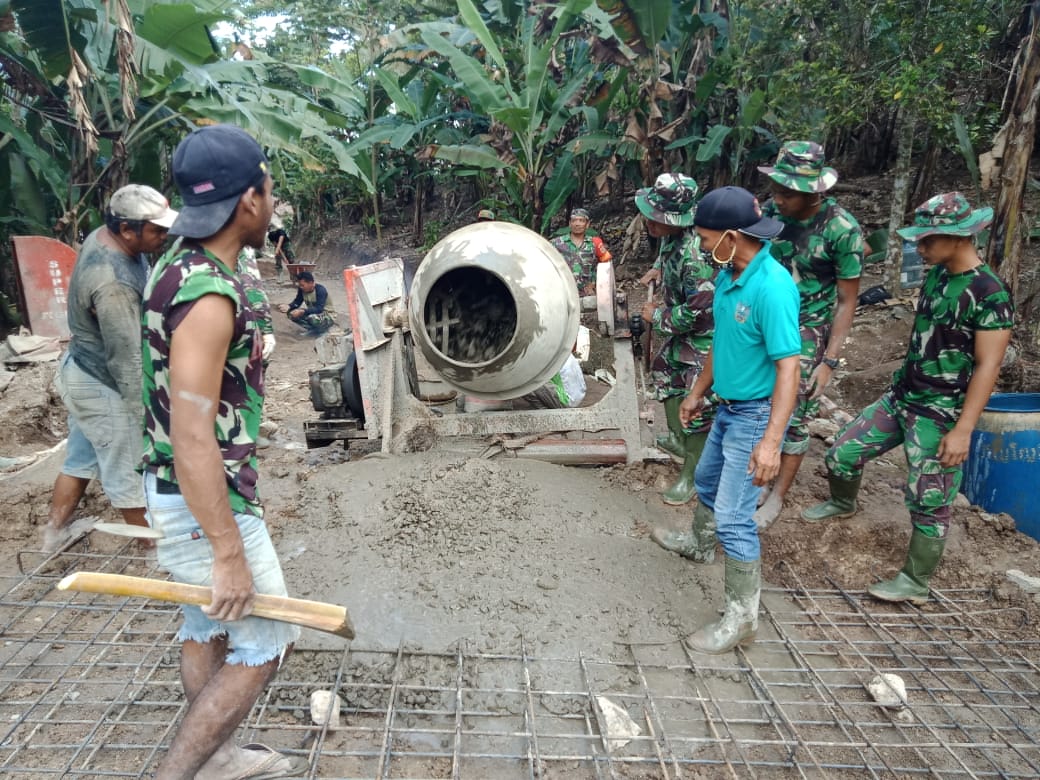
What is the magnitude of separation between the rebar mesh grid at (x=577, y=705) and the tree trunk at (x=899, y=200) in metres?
4.33

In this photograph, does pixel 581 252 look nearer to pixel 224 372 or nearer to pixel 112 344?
pixel 112 344

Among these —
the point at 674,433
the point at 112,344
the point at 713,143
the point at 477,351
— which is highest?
the point at 713,143

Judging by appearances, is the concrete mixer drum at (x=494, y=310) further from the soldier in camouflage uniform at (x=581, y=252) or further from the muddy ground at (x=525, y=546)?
the soldier in camouflage uniform at (x=581, y=252)

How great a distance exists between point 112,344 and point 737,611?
252cm

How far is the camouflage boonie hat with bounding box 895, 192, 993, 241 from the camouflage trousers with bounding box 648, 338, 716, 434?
1205mm

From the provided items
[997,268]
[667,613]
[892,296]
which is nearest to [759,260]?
[667,613]

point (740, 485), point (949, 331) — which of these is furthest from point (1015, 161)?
point (740, 485)

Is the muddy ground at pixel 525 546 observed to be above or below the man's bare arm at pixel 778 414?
below

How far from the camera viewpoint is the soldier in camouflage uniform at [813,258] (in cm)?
302

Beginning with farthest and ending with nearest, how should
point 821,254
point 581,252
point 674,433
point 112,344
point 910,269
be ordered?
point 910,269 → point 581,252 → point 674,433 → point 821,254 → point 112,344

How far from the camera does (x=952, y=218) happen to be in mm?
2504

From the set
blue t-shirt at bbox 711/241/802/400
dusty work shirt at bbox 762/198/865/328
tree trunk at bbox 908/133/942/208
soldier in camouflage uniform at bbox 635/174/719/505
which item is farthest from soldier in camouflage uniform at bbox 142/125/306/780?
tree trunk at bbox 908/133/942/208

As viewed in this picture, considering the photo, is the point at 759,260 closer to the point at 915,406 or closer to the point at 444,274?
the point at 915,406

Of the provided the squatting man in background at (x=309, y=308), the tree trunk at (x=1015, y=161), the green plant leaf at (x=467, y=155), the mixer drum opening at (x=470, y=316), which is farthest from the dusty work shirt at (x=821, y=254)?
the squatting man in background at (x=309, y=308)
